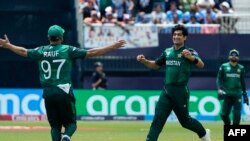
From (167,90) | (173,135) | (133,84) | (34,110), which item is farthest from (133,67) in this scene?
(167,90)

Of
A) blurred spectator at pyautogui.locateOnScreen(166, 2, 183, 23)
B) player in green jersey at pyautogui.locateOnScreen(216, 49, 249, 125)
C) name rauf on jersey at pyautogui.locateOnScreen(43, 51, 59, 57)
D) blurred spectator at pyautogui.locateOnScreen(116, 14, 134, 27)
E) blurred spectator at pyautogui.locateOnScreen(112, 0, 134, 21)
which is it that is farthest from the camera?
blurred spectator at pyautogui.locateOnScreen(112, 0, 134, 21)

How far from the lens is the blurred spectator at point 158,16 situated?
32.7 meters

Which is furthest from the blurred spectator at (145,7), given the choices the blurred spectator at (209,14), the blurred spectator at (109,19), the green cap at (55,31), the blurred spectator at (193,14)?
the green cap at (55,31)

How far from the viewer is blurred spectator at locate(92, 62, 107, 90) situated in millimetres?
30797

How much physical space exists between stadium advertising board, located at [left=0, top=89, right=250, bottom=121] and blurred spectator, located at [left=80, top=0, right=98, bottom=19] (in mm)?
3647

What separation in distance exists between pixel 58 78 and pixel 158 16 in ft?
60.8

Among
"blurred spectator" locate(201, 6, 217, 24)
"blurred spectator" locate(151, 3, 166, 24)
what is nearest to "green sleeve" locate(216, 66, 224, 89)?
"blurred spectator" locate(151, 3, 166, 24)

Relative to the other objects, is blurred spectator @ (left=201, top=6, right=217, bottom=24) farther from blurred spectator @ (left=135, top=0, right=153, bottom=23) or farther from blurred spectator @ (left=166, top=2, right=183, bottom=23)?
blurred spectator @ (left=135, top=0, right=153, bottom=23)

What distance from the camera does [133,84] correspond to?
3238 centimetres

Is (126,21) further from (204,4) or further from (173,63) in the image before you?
(173,63)

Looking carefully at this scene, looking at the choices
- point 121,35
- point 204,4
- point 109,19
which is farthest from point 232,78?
point 204,4

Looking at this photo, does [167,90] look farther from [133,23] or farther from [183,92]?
[133,23]

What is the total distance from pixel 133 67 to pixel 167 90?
53.3 feet

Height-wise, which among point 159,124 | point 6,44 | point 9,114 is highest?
→ point 6,44
